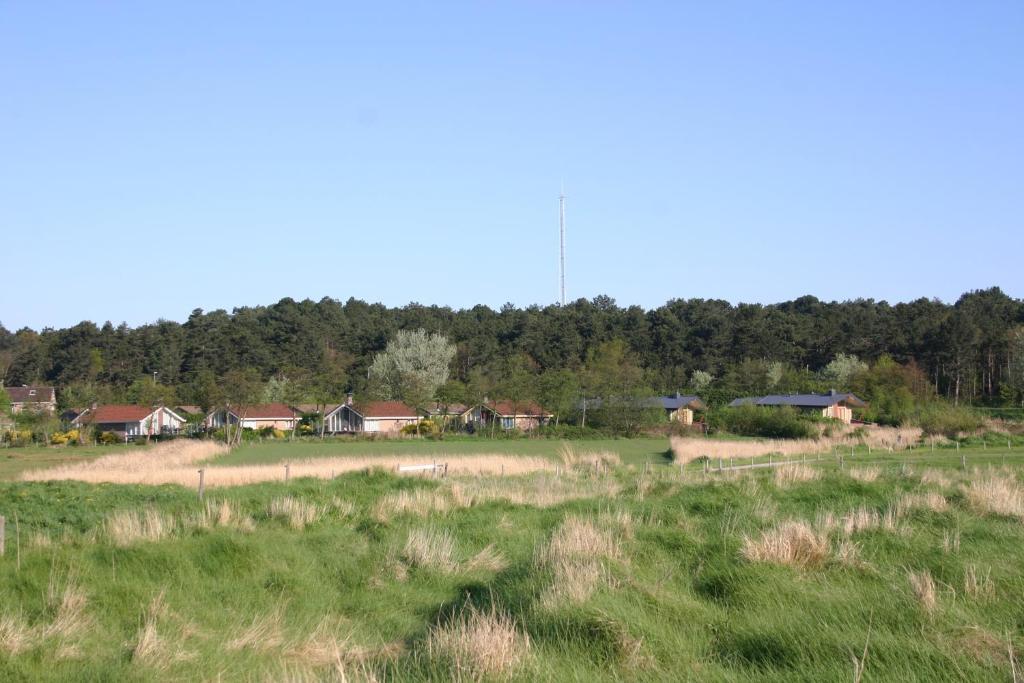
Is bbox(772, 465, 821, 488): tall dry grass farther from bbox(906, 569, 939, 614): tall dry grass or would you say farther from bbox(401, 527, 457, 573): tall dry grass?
bbox(906, 569, 939, 614): tall dry grass

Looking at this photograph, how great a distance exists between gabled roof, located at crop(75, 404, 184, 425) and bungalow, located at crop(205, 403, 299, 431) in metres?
6.21

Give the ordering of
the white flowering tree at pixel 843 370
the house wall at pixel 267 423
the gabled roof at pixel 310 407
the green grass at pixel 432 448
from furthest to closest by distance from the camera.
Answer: the white flowering tree at pixel 843 370, the gabled roof at pixel 310 407, the house wall at pixel 267 423, the green grass at pixel 432 448

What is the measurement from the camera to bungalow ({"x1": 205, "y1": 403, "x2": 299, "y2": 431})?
306ft

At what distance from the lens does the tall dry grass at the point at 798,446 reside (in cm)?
5062

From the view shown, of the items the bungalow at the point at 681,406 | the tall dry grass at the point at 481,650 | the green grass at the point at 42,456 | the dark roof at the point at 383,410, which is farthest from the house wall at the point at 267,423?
the tall dry grass at the point at 481,650

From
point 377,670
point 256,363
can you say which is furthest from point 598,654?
point 256,363

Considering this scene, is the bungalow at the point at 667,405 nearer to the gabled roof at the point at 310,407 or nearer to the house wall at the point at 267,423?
the gabled roof at the point at 310,407

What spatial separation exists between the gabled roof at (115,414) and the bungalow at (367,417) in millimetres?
17457

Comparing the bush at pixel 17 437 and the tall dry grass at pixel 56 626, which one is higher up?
the tall dry grass at pixel 56 626

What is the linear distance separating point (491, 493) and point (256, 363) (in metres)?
106

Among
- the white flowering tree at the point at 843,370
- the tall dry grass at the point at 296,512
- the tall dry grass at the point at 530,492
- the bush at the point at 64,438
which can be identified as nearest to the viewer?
the tall dry grass at the point at 296,512

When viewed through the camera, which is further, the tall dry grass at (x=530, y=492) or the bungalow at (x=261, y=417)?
the bungalow at (x=261, y=417)

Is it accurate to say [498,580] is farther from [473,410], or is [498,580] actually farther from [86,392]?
[86,392]

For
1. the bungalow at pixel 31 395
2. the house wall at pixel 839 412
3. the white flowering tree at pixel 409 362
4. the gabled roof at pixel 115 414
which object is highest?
the white flowering tree at pixel 409 362
